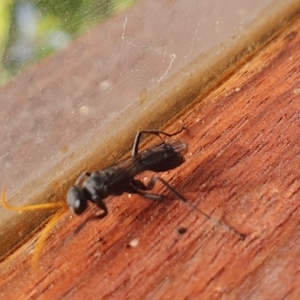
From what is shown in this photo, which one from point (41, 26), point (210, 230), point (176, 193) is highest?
point (41, 26)

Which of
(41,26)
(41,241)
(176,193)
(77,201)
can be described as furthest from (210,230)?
(41,26)

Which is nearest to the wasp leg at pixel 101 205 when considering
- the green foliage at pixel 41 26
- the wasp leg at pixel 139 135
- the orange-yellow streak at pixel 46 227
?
the orange-yellow streak at pixel 46 227

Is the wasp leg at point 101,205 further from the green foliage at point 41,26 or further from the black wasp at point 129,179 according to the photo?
the green foliage at point 41,26

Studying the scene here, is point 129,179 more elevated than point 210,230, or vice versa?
point 129,179

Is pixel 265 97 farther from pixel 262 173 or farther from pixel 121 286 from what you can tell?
pixel 121 286

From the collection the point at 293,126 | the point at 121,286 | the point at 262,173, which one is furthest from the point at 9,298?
the point at 293,126

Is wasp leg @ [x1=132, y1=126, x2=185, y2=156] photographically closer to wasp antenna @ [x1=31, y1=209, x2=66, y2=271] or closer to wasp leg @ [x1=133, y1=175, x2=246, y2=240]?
wasp leg @ [x1=133, y1=175, x2=246, y2=240]

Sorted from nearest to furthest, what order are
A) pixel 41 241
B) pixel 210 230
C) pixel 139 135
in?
pixel 210 230 → pixel 41 241 → pixel 139 135

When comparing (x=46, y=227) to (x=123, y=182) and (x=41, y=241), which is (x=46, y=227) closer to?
(x=41, y=241)
